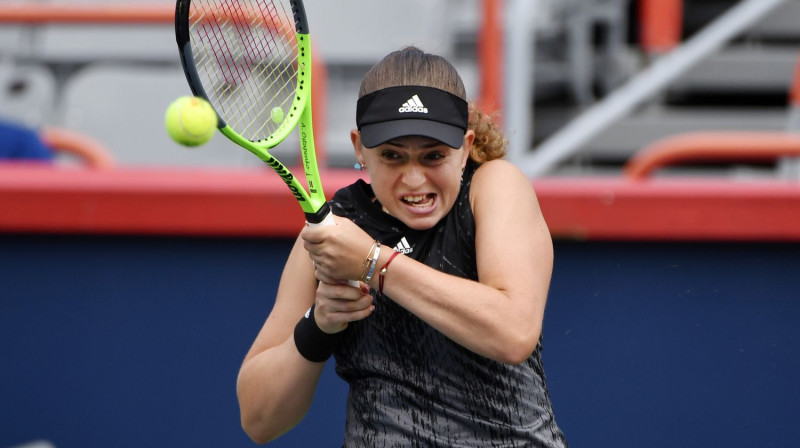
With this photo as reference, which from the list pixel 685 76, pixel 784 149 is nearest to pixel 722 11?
pixel 685 76

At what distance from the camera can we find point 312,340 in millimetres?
2182

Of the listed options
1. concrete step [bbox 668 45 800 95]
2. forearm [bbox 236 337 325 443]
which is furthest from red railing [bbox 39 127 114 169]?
concrete step [bbox 668 45 800 95]

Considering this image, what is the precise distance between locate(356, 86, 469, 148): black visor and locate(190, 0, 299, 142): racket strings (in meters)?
0.19

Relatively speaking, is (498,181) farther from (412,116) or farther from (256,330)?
(256,330)

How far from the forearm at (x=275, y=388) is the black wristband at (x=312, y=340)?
0.10 feet

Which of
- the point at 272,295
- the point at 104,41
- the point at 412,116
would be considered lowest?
the point at 272,295

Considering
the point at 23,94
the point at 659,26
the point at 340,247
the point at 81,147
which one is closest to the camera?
the point at 340,247

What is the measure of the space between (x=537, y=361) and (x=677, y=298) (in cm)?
95

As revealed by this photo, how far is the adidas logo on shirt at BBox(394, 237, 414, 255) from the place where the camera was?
7.14 ft

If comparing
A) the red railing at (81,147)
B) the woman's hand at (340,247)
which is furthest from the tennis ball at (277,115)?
the red railing at (81,147)

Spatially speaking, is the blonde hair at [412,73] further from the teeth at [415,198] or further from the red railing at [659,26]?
the red railing at [659,26]

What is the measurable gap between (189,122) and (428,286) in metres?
0.56

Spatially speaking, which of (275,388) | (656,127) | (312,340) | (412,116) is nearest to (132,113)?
(656,127)

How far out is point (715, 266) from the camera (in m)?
3.02
